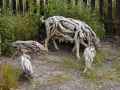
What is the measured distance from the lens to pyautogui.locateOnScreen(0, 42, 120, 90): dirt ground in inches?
268

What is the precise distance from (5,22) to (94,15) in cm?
227

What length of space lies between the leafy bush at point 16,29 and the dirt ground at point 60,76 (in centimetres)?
45

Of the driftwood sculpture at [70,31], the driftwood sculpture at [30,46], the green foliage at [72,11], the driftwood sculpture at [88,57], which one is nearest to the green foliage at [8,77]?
the driftwood sculpture at [88,57]

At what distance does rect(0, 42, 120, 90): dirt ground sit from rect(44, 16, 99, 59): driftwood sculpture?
1.24ft

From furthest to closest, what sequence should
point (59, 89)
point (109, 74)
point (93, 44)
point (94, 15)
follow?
point (94, 15) < point (93, 44) < point (109, 74) < point (59, 89)

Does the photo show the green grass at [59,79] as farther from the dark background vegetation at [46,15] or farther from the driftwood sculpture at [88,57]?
the dark background vegetation at [46,15]

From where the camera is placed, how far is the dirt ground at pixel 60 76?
6.81 metres

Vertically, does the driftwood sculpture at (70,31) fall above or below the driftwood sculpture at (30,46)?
above

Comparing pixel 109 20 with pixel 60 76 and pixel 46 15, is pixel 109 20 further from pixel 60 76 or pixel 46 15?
pixel 60 76

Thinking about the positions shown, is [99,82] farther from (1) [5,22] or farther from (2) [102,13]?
(2) [102,13]

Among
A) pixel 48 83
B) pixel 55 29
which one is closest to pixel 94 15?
pixel 55 29

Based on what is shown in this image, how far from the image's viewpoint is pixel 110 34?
10133mm

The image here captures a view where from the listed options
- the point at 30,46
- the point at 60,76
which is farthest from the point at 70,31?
the point at 60,76

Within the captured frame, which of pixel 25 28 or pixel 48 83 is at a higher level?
pixel 25 28
